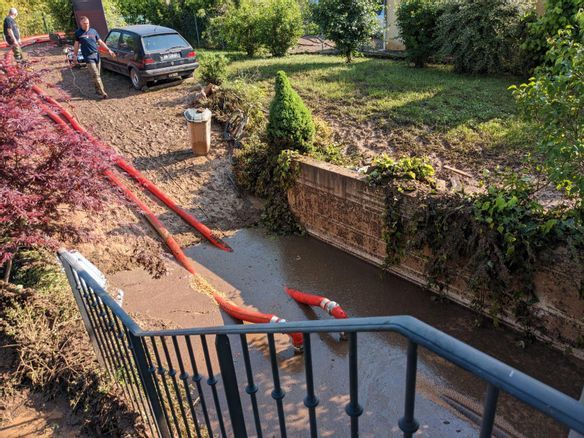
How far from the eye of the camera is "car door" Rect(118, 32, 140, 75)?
13.0 meters

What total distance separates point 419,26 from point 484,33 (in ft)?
8.22

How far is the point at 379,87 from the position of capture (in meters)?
12.8

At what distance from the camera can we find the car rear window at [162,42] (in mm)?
12828

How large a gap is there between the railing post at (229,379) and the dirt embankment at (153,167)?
14.3ft

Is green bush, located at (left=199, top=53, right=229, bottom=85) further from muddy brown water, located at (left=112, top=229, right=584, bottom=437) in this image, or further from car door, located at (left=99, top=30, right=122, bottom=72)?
muddy brown water, located at (left=112, top=229, right=584, bottom=437)

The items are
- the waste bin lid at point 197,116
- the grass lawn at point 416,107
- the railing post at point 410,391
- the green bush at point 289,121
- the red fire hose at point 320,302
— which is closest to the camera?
the railing post at point 410,391

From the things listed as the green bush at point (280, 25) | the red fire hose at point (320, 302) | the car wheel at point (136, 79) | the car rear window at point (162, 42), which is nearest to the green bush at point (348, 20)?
the green bush at point (280, 25)

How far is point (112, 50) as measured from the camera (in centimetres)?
1401

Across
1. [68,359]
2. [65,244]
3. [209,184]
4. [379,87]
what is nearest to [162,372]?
[68,359]

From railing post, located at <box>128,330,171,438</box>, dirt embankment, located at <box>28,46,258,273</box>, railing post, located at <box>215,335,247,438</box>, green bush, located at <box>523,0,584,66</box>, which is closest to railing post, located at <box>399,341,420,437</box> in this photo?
railing post, located at <box>215,335,247,438</box>

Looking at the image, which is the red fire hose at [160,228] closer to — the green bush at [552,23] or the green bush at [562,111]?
the green bush at [562,111]

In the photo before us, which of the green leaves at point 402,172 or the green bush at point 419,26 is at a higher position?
the green bush at point 419,26

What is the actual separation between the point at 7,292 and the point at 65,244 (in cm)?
102

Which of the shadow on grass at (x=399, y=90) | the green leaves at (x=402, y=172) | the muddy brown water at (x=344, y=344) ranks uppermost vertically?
the shadow on grass at (x=399, y=90)
